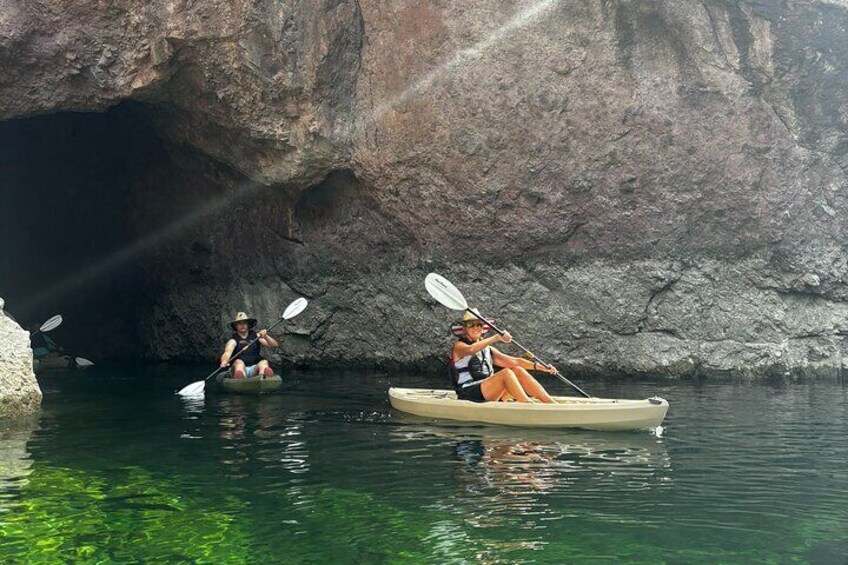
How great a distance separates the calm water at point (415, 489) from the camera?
4.92m

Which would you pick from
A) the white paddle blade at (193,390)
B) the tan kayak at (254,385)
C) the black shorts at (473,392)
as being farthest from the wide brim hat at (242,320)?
the black shorts at (473,392)

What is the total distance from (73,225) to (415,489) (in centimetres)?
1886

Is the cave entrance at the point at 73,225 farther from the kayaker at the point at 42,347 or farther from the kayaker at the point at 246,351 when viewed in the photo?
the kayaker at the point at 246,351

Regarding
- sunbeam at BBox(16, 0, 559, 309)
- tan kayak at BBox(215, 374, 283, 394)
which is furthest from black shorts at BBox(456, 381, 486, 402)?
sunbeam at BBox(16, 0, 559, 309)

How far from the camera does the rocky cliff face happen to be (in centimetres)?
1373

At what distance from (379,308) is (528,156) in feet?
12.9

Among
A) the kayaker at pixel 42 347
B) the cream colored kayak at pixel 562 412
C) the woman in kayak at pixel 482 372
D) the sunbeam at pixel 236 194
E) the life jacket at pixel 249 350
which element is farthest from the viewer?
the kayaker at pixel 42 347

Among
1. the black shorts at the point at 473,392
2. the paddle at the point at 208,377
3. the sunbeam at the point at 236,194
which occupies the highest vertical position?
the sunbeam at the point at 236,194

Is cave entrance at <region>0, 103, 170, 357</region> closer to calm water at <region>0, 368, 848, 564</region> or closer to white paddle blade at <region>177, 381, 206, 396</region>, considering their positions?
white paddle blade at <region>177, 381, 206, 396</region>

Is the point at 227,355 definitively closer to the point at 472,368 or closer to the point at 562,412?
the point at 472,368

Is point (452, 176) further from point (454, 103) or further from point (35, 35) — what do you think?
point (35, 35)

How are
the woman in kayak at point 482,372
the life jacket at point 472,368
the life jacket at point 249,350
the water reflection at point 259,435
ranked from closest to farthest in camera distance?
the water reflection at point 259,435 → the woman in kayak at point 482,372 → the life jacket at point 472,368 → the life jacket at point 249,350

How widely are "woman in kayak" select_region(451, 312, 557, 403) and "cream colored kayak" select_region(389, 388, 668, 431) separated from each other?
8.8 inches

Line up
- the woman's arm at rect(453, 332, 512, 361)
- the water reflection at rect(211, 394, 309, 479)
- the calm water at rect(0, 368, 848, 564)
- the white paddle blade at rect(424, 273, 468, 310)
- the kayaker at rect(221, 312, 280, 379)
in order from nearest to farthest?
1. the calm water at rect(0, 368, 848, 564)
2. the water reflection at rect(211, 394, 309, 479)
3. the woman's arm at rect(453, 332, 512, 361)
4. the white paddle blade at rect(424, 273, 468, 310)
5. the kayaker at rect(221, 312, 280, 379)
